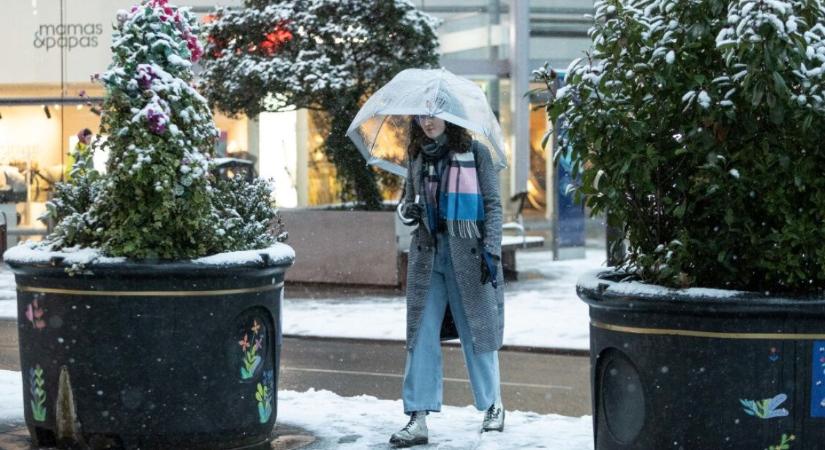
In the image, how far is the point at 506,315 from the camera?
46.6ft

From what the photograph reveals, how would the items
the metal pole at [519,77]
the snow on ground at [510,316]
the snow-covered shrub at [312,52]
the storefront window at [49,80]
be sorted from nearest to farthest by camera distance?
the snow on ground at [510,316], the snow-covered shrub at [312,52], the storefront window at [49,80], the metal pole at [519,77]

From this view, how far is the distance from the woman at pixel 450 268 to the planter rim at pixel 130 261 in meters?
0.83

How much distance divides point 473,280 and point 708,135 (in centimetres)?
220

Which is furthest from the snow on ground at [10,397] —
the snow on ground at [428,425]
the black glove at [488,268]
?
the black glove at [488,268]

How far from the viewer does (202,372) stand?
645 cm

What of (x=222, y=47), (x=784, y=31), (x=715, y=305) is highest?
(x=222, y=47)

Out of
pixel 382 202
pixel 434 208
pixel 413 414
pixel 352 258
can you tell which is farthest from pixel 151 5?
pixel 382 202

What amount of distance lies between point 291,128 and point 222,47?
31.4ft

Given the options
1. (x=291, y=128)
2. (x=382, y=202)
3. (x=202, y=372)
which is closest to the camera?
(x=202, y=372)

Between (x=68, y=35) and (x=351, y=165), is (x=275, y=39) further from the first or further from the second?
(x=68, y=35)

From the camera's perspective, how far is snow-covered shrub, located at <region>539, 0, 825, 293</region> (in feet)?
16.4

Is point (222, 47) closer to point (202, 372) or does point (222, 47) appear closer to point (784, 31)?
point (202, 372)

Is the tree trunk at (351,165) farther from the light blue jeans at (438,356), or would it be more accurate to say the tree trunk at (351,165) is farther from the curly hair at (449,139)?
the light blue jeans at (438,356)

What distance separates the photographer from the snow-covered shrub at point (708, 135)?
501cm
